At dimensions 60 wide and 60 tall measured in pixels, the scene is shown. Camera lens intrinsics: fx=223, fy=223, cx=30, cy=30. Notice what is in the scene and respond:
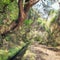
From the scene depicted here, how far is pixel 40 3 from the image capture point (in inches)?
129

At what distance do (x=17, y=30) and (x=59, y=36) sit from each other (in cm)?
63

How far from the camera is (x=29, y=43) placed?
10.6 ft

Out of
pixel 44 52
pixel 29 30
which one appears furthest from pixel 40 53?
pixel 29 30

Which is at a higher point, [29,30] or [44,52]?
[29,30]

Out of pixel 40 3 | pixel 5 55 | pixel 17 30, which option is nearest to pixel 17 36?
pixel 17 30

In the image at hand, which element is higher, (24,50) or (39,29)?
(39,29)

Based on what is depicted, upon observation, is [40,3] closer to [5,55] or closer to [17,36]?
[17,36]

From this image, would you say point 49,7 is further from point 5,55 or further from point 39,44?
point 5,55

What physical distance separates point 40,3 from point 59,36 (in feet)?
1.85

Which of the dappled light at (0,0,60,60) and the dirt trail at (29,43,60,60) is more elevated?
the dappled light at (0,0,60,60)

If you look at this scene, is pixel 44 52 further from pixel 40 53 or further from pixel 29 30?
pixel 29 30

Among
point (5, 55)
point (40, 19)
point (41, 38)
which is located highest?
point (40, 19)

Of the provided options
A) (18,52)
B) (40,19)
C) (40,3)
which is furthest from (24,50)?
(40,3)

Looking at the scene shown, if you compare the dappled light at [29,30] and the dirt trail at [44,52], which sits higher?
the dappled light at [29,30]
